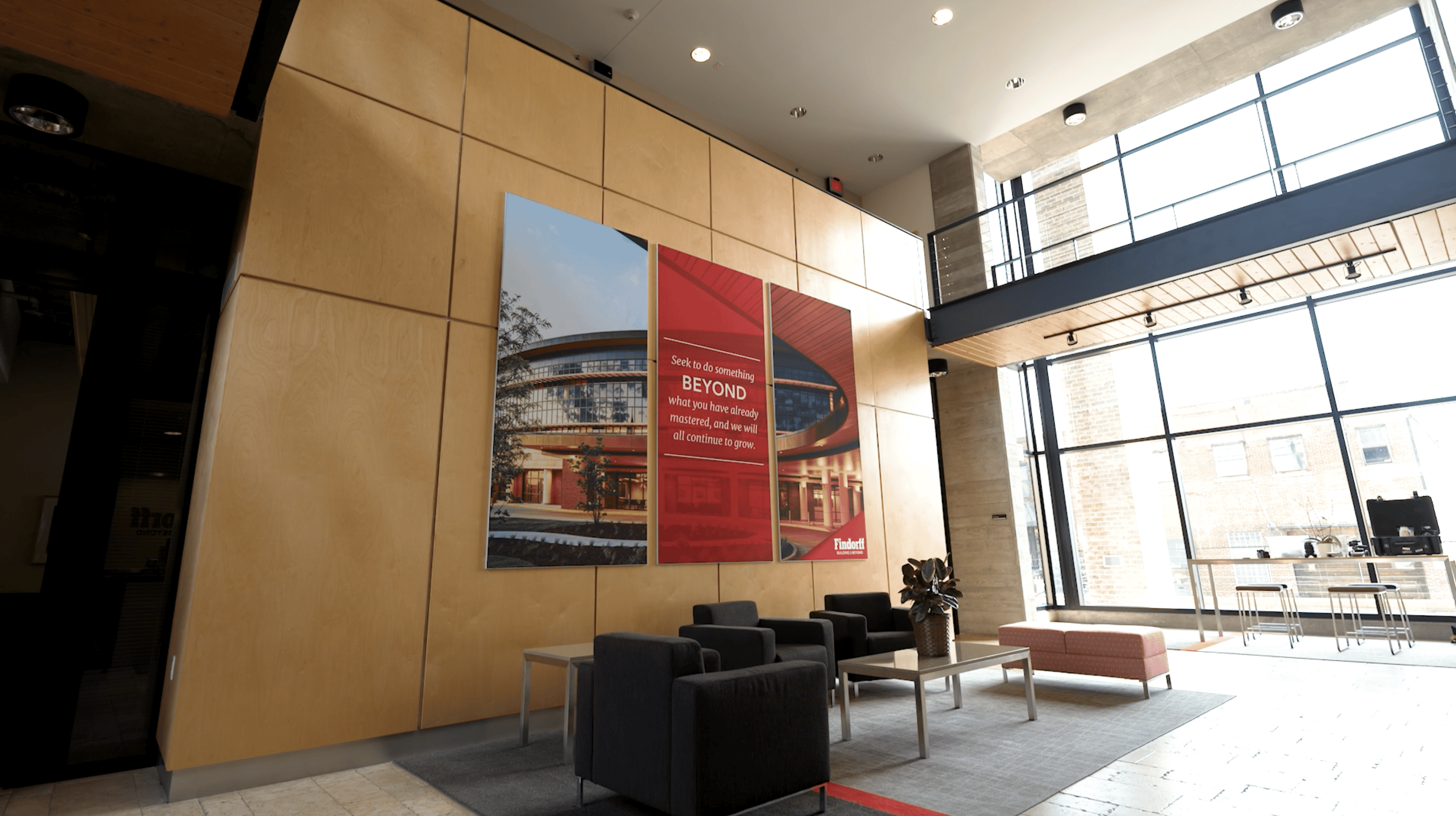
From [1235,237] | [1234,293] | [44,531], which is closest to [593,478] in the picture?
[44,531]

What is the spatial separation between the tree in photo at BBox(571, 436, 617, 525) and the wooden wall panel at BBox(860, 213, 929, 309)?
14.2ft

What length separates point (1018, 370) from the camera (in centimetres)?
1062

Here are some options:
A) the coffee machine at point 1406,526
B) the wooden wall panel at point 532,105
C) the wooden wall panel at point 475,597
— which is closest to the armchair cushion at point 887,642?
the wooden wall panel at point 475,597

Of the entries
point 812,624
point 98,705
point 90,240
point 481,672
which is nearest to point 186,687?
point 98,705

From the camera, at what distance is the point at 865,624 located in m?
5.53

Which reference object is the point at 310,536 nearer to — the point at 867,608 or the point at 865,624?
the point at 865,624

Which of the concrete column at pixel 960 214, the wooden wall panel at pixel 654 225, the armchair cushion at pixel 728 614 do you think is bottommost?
the armchair cushion at pixel 728 614

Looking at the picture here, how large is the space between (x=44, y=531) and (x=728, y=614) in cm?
432

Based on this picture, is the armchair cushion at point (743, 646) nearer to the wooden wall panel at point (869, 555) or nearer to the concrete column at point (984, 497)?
the wooden wall panel at point (869, 555)

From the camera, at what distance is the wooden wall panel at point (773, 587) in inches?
234

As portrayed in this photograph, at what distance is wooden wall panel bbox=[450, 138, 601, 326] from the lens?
4.76 m

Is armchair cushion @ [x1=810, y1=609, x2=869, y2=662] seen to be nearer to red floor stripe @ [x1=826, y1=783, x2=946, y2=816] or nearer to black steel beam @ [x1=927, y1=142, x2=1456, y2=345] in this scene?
red floor stripe @ [x1=826, y1=783, x2=946, y2=816]

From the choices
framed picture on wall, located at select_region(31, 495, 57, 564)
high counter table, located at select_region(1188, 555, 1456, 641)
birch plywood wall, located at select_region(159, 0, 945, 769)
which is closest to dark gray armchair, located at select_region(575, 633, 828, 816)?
birch plywood wall, located at select_region(159, 0, 945, 769)

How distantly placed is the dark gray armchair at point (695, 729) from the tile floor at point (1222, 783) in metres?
0.88
